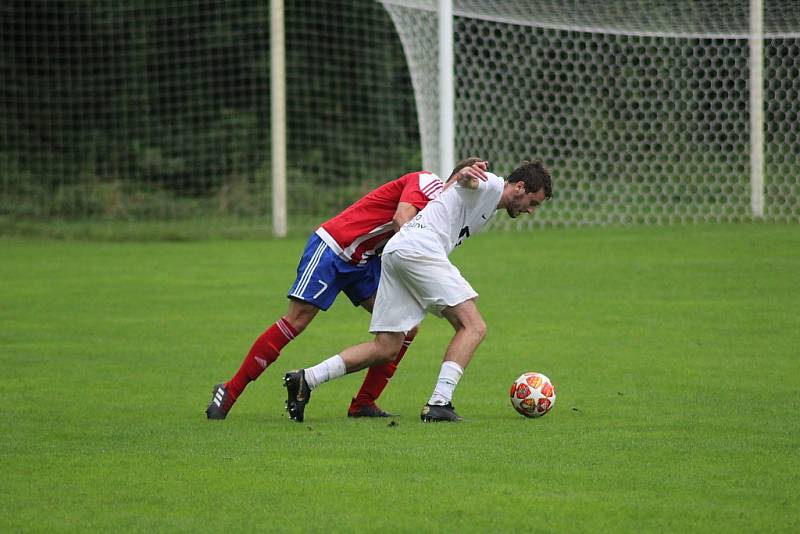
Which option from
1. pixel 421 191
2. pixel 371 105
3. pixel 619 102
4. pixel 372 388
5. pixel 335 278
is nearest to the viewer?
pixel 421 191

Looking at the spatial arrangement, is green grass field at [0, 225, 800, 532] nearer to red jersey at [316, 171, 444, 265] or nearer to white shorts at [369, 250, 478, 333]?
white shorts at [369, 250, 478, 333]

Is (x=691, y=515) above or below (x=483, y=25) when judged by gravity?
below

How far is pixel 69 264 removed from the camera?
18.3m

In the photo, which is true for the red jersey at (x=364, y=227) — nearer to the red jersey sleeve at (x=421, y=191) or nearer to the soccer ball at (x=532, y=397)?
the red jersey sleeve at (x=421, y=191)

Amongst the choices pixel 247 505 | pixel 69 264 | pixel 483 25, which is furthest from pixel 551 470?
pixel 483 25

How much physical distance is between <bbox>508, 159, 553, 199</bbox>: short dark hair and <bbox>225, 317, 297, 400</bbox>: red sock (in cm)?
167

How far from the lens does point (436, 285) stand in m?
7.47

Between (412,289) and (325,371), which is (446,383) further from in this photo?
(325,371)

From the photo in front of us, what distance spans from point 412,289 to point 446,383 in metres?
0.58

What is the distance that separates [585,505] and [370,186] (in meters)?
22.0

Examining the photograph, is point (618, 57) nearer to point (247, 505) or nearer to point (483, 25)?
point (483, 25)

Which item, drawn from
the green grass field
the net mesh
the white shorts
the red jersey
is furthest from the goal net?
the white shorts

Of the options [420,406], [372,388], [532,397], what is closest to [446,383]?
[532,397]

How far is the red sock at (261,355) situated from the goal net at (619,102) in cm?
1225
